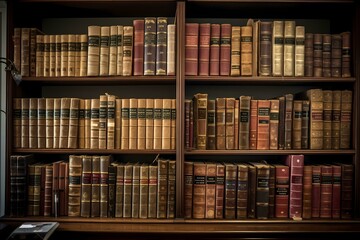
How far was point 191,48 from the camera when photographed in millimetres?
1698

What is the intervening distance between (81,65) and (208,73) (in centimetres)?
79

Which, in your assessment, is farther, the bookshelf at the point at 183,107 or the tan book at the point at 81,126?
the tan book at the point at 81,126

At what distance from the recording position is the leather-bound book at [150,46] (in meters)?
1.70

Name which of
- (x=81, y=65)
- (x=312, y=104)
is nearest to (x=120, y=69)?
(x=81, y=65)

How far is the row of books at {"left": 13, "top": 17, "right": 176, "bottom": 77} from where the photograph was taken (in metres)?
1.70

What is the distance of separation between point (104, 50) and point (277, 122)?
116 cm

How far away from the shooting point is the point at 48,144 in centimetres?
173

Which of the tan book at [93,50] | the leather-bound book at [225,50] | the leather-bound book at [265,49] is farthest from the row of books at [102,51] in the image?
the leather-bound book at [265,49]

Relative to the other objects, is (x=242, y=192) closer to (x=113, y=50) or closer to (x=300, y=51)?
(x=300, y=51)

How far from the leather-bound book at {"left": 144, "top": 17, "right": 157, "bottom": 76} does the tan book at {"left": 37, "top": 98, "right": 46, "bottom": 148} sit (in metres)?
0.67

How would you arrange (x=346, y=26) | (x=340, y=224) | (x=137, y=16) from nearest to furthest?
1. (x=340, y=224)
2. (x=346, y=26)
3. (x=137, y=16)

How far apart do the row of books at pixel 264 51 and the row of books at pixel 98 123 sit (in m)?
0.36

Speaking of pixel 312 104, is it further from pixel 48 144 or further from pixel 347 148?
pixel 48 144

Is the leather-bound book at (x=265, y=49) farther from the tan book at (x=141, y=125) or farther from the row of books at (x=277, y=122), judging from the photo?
the tan book at (x=141, y=125)
